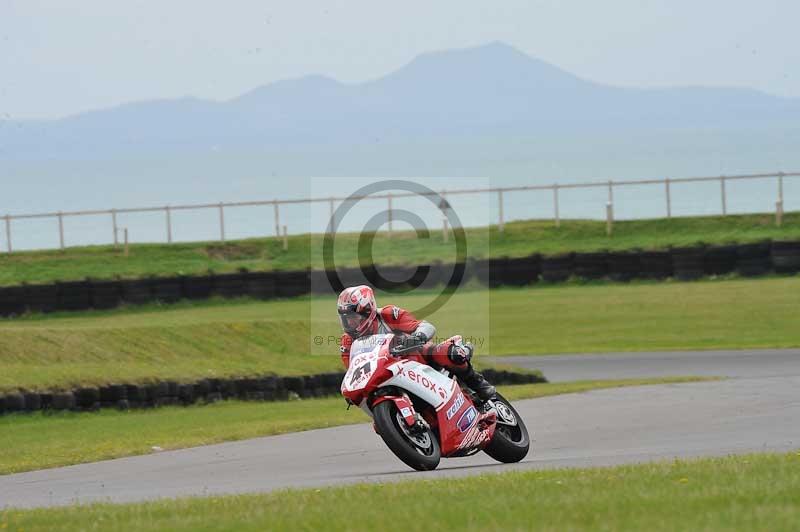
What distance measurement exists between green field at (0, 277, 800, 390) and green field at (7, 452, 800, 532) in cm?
976

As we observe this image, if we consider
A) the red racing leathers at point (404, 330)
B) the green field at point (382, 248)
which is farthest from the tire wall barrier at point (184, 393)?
the green field at point (382, 248)

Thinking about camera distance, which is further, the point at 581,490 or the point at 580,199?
the point at 580,199

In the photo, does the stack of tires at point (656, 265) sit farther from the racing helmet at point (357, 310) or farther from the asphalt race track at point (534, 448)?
the racing helmet at point (357, 310)

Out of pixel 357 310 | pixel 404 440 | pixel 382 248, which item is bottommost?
pixel 382 248

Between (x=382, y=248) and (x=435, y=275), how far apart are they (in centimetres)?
522

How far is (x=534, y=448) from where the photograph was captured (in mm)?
12930

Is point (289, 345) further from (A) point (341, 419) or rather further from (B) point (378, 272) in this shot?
(B) point (378, 272)

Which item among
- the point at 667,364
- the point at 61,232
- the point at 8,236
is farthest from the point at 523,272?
the point at 8,236

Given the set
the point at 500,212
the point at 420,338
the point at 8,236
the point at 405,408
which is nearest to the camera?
the point at 405,408

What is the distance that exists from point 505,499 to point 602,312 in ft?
75.6

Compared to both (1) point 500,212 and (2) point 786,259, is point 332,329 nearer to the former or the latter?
(2) point 786,259

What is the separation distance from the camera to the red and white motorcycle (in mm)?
10688

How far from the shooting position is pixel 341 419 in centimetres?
1664

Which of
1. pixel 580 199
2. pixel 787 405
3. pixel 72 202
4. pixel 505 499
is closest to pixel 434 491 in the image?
pixel 505 499
